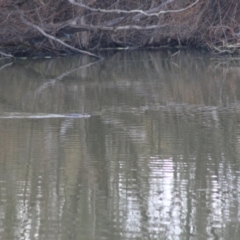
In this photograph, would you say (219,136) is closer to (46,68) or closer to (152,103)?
(152,103)

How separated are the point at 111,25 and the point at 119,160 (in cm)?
1275

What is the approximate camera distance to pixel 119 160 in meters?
6.90

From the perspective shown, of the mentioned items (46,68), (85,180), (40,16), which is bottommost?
(85,180)

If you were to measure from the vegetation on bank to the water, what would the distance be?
4.77 meters

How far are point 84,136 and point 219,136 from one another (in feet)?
4.91

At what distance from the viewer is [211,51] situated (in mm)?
22625

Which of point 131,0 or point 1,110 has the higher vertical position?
point 131,0

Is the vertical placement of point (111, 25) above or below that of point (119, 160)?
above

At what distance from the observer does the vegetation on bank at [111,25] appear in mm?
17938

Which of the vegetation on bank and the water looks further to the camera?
the vegetation on bank

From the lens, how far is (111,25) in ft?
63.4

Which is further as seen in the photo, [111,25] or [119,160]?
[111,25]

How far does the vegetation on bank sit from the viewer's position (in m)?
17.9

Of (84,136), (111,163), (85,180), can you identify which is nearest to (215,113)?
(84,136)
